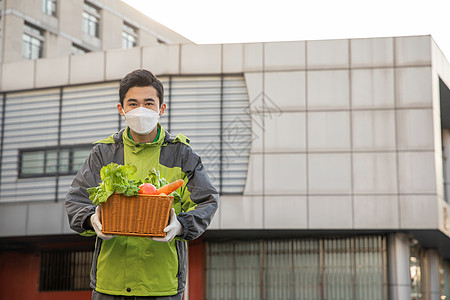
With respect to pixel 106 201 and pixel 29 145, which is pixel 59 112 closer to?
pixel 29 145

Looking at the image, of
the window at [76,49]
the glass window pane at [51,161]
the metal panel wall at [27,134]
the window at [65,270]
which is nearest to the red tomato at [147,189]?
the metal panel wall at [27,134]

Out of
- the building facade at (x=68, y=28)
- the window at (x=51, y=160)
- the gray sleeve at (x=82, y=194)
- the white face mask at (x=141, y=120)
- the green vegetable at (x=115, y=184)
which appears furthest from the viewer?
the building facade at (x=68, y=28)

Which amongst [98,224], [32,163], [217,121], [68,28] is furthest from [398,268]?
[68,28]

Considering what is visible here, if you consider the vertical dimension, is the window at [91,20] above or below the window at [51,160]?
above

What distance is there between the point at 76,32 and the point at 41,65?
18.5 metres

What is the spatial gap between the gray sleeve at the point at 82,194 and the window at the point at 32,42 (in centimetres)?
3411

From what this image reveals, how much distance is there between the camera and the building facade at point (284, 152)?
19938 mm

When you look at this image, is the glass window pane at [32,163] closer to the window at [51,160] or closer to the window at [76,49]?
the window at [51,160]

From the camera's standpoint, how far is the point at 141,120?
13.8 feet

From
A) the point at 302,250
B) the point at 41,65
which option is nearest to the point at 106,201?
the point at 302,250

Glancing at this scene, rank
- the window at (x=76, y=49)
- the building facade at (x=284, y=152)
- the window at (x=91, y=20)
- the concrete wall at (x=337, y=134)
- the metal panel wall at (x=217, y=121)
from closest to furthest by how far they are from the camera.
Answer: the concrete wall at (x=337, y=134) < the building facade at (x=284, y=152) < the metal panel wall at (x=217, y=121) < the window at (x=76, y=49) < the window at (x=91, y=20)

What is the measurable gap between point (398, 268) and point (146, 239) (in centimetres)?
1743

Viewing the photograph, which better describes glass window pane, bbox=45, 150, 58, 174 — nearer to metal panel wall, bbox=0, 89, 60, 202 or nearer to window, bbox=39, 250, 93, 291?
metal panel wall, bbox=0, 89, 60, 202

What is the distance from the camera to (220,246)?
866 inches
